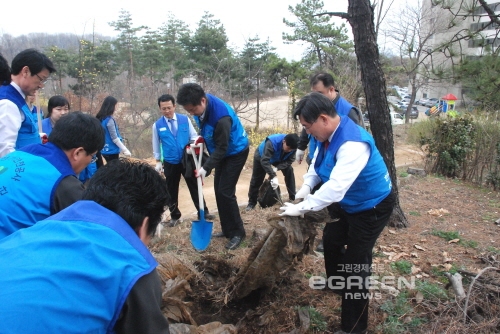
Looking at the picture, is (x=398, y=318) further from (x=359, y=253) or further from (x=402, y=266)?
(x=402, y=266)

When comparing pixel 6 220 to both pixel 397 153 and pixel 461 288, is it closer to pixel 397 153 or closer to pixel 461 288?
pixel 461 288

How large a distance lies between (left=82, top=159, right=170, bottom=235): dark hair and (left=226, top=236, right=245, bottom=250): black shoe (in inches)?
113

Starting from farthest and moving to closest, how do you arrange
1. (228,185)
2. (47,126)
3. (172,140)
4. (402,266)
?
(172,140) < (47,126) < (228,185) < (402,266)

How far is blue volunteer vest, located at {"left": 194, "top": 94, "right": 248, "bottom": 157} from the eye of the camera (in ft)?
12.5

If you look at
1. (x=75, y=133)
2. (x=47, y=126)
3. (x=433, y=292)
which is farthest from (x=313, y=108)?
(x=47, y=126)

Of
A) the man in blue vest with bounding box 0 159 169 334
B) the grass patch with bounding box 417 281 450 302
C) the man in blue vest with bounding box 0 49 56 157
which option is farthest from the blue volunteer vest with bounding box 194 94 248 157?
the man in blue vest with bounding box 0 159 169 334

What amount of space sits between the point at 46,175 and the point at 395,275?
9.77 ft

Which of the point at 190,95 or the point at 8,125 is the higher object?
the point at 190,95

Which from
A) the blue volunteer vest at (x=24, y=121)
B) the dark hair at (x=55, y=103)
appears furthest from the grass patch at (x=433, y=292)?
the dark hair at (x=55, y=103)

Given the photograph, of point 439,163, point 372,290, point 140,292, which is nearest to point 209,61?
point 439,163

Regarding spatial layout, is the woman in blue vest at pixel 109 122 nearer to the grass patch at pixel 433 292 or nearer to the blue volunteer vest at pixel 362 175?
the blue volunteer vest at pixel 362 175

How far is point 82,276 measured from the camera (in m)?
0.99

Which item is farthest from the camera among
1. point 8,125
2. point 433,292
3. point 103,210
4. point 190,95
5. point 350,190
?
point 190,95

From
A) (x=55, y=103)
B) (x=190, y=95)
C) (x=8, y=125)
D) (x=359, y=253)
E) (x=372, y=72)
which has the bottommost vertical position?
(x=359, y=253)
